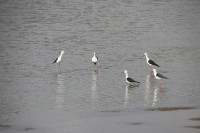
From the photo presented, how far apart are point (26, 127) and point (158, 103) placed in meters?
5.16

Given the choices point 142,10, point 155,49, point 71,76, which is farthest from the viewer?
point 142,10

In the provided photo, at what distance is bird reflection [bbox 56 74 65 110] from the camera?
18781 mm

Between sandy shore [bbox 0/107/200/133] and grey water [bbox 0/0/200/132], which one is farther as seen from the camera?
grey water [bbox 0/0/200/132]

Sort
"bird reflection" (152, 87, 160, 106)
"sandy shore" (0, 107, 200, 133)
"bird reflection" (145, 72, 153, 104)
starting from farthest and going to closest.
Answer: "bird reflection" (145, 72, 153, 104)
"bird reflection" (152, 87, 160, 106)
"sandy shore" (0, 107, 200, 133)

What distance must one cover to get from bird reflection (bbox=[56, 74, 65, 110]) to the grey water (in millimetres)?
36

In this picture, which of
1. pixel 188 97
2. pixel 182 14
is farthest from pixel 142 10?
pixel 188 97

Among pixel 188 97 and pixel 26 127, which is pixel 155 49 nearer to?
pixel 188 97

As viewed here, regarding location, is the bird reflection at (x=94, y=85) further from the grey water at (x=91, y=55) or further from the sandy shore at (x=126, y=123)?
the sandy shore at (x=126, y=123)

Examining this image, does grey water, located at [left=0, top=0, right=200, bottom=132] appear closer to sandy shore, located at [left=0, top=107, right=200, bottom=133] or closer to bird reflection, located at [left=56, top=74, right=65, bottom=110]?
bird reflection, located at [left=56, top=74, right=65, bottom=110]

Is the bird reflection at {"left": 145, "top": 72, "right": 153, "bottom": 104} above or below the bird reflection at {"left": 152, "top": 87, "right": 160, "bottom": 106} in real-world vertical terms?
below

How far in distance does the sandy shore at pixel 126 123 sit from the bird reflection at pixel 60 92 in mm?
1676

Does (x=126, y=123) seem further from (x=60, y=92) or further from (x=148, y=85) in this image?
(x=148, y=85)

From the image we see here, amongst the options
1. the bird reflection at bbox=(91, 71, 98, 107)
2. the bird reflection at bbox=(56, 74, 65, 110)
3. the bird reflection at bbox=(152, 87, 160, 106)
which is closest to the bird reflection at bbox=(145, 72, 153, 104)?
the bird reflection at bbox=(152, 87, 160, 106)

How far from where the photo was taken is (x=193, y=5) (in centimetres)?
4716
